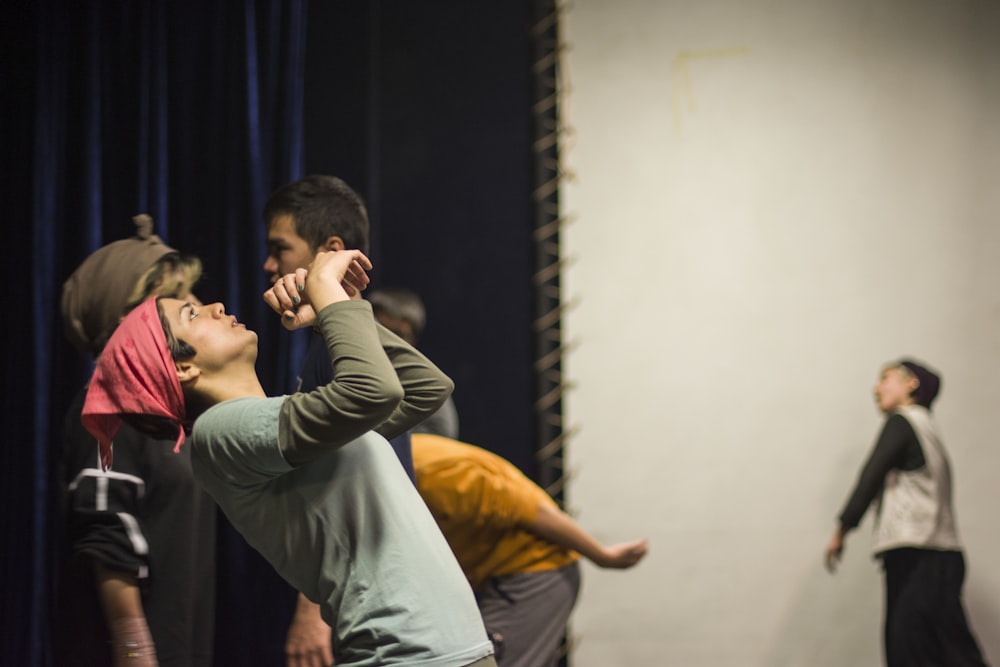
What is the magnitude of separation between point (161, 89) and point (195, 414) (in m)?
0.64

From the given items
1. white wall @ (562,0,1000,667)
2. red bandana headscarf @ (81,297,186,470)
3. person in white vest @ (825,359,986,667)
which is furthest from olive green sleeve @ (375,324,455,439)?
person in white vest @ (825,359,986,667)

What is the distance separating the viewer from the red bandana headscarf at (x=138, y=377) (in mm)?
1218

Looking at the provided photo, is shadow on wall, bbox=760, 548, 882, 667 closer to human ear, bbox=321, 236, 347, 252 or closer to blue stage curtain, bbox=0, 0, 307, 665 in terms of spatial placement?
blue stage curtain, bbox=0, 0, 307, 665

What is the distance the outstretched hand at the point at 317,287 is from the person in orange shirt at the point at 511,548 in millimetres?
729

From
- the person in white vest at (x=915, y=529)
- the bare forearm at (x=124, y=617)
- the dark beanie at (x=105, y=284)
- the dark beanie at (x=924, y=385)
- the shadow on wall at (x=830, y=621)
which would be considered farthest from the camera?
the shadow on wall at (x=830, y=621)

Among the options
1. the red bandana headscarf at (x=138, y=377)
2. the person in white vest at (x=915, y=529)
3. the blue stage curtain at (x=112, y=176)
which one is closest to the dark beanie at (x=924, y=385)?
the person in white vest at (x=915, y=529)

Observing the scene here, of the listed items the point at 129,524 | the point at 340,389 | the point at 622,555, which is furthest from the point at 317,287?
the point at 622,555

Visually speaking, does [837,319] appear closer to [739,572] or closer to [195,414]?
[739,572]

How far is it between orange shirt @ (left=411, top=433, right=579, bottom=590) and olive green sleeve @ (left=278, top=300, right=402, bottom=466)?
28.8 inches

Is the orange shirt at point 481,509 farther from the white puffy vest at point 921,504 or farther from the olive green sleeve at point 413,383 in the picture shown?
the white puffy vest at point 921,504

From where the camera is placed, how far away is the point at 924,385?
3131 mm

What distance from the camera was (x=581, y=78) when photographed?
11.0ft

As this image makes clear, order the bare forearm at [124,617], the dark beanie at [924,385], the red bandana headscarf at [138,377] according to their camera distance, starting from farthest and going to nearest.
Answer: the dark beanie at [924,385]
the bare forearm at [124,617]
the red bandana headscarf at [138,377]

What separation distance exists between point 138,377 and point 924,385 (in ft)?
8.62
